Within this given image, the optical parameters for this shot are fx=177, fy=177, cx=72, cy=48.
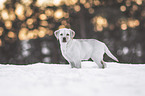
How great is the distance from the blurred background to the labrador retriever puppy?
3873mm

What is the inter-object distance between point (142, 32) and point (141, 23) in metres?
0.46

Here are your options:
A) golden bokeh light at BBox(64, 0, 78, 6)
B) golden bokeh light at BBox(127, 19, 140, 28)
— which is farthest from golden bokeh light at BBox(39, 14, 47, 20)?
golden bokeh light at BBox(127, 19, 140, 28)

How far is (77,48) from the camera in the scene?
4.47m

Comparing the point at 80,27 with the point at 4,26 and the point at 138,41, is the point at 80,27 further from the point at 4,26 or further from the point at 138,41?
the point at 4,26

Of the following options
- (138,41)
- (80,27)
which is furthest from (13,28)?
(138,41)

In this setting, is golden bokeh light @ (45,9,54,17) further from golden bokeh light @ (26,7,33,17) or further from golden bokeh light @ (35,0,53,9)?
golden bokeh light @ (26,7,33,17)

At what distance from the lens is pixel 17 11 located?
30.5 feet

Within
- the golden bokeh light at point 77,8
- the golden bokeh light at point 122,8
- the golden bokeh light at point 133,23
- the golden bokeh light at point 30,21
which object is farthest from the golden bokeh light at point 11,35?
the golden bokeh light at point 133,23

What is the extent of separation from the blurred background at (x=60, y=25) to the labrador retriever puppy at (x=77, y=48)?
3873 millimetres

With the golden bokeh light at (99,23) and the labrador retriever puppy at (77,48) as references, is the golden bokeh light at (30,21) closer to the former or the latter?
the golden bokeh light at (99,23)

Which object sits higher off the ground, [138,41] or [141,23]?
[141,23]

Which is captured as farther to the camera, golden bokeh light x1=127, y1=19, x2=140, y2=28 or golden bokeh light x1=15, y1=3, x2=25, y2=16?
golden bokeh light x1=15, y1=3, x2=25, y2=16

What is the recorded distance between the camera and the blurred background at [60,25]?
867cm

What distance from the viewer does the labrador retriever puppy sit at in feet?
14.2
